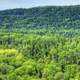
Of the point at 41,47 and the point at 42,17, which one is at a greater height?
the point at 42,17

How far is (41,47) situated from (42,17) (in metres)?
72.9

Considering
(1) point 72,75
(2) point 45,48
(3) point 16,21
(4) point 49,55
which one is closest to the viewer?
(1) point 72,75

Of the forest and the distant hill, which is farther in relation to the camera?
the distant hill

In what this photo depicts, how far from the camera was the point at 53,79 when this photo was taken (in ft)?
211

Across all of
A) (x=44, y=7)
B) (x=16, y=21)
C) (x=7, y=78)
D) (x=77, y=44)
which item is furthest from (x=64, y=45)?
(x=44, y=7)

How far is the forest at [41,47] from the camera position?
70.1 m

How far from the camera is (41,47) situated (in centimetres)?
10150

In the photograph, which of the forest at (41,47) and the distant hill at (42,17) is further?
the distant hill at (42,17)

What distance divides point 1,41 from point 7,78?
56.9 meters

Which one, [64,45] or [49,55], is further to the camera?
[64,45]

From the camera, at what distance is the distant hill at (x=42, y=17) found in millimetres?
158250

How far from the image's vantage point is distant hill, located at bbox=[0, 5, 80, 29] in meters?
158

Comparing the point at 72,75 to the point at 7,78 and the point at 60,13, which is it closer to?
the point at 7,78

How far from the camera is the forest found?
7012cm
